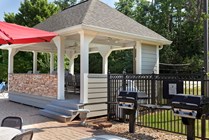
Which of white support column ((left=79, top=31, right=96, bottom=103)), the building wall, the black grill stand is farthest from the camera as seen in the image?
the building wall

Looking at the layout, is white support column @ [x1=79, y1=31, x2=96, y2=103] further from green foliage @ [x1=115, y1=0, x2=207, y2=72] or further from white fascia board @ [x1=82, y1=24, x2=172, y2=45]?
green foliage @ [x1=115, y1=0, x2=207, y2=72]

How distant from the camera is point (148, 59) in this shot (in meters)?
11.0

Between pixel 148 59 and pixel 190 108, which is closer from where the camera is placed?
pixel 190 108

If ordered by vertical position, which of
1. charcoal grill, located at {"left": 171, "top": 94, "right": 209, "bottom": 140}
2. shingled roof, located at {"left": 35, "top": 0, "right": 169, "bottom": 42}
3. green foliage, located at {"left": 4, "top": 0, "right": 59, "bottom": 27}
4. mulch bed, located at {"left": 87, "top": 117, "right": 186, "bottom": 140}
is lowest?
mulch bed, located at {"left": 87, "top": 117, "right": 186, "bottom": 140}

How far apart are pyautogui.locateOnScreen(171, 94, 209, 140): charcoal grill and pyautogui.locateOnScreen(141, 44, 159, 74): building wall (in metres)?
5.78

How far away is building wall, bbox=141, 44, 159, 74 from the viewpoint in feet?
35.1

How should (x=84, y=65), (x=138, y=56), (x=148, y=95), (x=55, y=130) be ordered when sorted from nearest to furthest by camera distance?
(x=55, y=130) → (x=148, y=95) → (x=84, y=65) → (x=138, y=56)

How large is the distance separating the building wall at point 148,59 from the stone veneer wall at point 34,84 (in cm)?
418

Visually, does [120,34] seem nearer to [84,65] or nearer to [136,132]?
[84,65]

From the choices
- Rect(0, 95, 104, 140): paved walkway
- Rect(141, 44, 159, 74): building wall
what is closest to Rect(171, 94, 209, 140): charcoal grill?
Rect(0, 95, 104, 140): paved walkway

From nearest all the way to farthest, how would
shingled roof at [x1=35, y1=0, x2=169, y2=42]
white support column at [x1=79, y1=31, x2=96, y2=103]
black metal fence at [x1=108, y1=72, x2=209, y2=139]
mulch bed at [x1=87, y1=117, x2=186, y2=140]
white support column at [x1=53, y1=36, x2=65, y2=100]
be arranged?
mulch bed at [x1=87, y1=117, x2=186, y2=140]
black metal fence at [x1=108, y1=72, x2=209, y2=139]
white support column at [x1=79, y1=31, x2=96, y2=103]
shingled roof at [x1=35, y1=0, x2=169, y2=42]
white support column at [x1=53, y1=36, x2=65, y2=100]

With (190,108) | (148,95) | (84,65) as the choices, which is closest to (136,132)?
(148,95)

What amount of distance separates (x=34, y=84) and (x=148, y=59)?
19.0 ft

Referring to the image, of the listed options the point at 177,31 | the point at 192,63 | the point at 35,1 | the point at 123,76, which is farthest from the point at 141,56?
the point at 177,31
